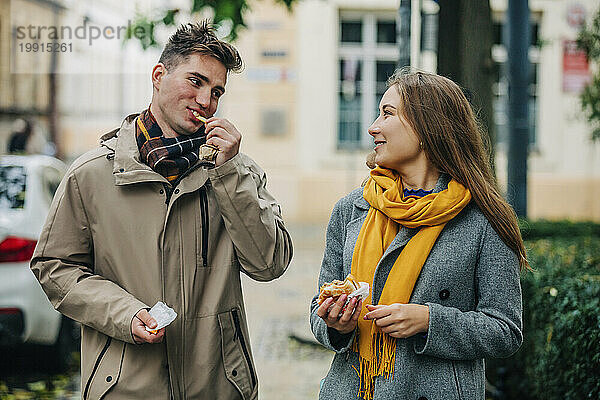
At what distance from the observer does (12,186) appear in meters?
6.55

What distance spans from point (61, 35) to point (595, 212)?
44.1 ft

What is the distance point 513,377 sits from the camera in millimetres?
5609

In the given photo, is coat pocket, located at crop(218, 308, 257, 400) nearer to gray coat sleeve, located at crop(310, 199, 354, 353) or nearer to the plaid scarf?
gray coat sleeve, located at crop(310, 199, 354, 353)

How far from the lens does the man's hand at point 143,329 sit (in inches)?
104

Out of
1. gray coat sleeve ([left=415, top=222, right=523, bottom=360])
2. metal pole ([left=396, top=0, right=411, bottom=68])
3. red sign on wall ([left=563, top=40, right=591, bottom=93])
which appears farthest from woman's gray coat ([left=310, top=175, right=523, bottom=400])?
red sign on wall ([left=563, top=40, right=591, bottom=93])

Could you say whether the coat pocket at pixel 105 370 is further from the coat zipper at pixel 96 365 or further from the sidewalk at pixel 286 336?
the sidewalk at pixel 286 336

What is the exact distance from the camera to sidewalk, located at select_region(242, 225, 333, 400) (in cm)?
663

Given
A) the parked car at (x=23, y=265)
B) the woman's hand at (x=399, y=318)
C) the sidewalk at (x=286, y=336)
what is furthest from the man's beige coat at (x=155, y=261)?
→ the sidewalk at (x=286, y=336)

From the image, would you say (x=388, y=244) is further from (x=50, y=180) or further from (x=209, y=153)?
(x=50, y=180)

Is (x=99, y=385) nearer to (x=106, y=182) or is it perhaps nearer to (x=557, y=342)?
(x=106, y=182)

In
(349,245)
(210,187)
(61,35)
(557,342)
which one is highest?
(61,35)

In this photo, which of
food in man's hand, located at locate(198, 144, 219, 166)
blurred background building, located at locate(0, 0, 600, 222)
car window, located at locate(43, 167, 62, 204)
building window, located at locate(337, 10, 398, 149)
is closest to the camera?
food in man's hand, located at locate(198, 144, 219, 166)

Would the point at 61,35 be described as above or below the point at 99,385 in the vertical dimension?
above

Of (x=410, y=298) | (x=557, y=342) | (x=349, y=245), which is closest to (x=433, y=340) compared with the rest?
(x=410, y=298)
